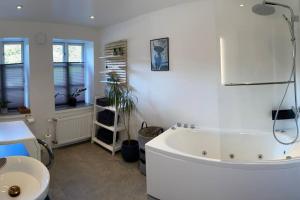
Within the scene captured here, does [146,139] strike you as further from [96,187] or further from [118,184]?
[96,187]

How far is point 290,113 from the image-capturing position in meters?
2.45

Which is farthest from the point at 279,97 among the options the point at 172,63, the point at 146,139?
the point at 146,139

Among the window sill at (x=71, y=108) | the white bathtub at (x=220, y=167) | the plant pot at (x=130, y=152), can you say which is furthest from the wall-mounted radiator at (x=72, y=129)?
the white bathtub at (x=220, y=167)

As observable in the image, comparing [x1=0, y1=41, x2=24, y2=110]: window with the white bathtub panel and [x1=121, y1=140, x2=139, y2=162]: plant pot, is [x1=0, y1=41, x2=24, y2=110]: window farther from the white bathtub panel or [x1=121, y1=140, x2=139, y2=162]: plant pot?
the white bathtub panel

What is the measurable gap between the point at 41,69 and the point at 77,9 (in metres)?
1.36

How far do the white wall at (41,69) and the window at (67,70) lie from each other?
377 mm

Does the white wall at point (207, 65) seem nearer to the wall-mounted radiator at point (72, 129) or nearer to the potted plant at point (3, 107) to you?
the wall-mounted radiator at point (72, 129)

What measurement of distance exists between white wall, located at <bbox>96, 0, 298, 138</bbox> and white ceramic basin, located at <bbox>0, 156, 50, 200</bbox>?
2115 mm

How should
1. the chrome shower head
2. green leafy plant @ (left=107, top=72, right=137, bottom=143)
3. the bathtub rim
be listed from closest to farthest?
1. the bathtub rim
2. the chrome shower head
3. green leafy plant @ (left=107, top=72, right=137, bottom=143)

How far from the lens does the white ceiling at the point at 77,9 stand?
9.00 ft

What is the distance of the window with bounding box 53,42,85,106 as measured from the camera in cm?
429

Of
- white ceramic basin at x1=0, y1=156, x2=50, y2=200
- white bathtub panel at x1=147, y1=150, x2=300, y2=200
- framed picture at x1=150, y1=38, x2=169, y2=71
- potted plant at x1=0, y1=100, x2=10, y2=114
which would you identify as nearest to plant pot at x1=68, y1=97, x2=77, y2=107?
potted plant at x1=0, y1=100, x2=10, y2=114

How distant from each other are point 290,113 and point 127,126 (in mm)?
2398

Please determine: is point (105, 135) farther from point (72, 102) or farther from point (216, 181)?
point (216, 181)
